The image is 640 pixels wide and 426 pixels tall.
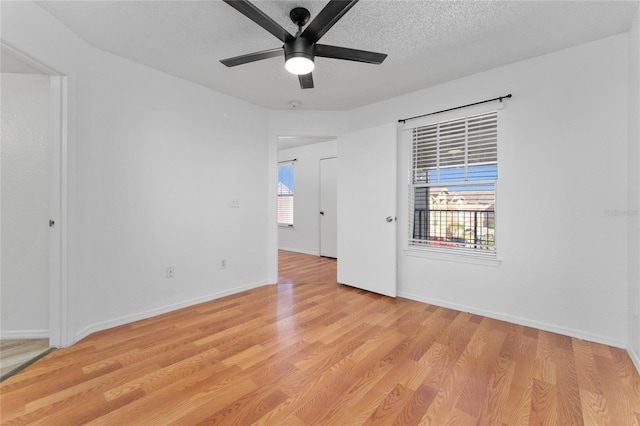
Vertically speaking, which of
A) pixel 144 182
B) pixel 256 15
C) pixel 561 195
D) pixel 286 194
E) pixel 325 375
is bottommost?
pixel 325 375

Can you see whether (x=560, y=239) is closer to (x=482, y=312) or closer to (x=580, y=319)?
(x=580, y=319)

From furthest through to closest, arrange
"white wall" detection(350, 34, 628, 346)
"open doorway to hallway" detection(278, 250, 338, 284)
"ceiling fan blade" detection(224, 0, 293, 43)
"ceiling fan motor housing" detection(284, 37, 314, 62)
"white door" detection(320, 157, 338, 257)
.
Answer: "white door" detection(320, 157, 338, 257) → "open doorway to hallway" detection(278, 250, 338, 284) → "white wall" detection(350, 34, 628, 346) → "ceiling fan motor housing" detection(284, 37, 314, 62) → "ceiling fan blade" detection(224, 0, 293, 43)

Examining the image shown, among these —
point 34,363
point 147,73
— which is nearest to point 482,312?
point 34,363

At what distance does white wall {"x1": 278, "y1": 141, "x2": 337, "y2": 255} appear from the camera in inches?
239

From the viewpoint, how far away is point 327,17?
5.18 ft

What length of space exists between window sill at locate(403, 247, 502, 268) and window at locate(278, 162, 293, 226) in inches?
151

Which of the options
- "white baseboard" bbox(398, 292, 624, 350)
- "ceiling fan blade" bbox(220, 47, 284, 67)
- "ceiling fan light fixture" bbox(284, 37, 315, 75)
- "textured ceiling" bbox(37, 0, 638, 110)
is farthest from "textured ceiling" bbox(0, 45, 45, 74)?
"white baseboard" bbox(398, 292, 624, 350)

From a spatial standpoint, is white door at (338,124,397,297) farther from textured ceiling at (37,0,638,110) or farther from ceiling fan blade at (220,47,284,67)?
ceiling fan blade at (220,47,284,67)

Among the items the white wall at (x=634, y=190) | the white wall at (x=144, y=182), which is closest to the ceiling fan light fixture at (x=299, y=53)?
the white wall at (x=144, y=182)

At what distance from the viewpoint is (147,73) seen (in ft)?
8.95

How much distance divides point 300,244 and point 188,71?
4330mm

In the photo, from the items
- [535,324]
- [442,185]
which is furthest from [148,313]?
[535,324]

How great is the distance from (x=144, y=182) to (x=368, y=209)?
98.7 inches

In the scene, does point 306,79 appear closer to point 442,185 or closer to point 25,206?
point 442,185
